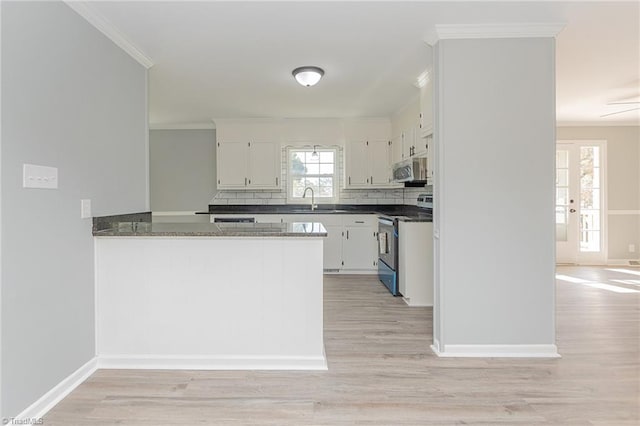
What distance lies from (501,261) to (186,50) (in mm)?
2995

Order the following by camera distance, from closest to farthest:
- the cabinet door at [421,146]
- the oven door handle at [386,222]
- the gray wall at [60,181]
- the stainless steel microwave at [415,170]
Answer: the gray wall at [60,181] → the cabinet door at [421,146] → the stainless steel microwave at [415,170] → the oven door handle at [386,222]

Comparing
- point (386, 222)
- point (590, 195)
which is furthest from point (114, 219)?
point (590, 195)

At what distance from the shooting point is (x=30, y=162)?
1924 mm

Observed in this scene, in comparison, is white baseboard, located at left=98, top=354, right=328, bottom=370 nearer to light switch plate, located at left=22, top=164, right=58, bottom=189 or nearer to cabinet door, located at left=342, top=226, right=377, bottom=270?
light switch plate, located at left=22, top=164, right=58, bottom=189

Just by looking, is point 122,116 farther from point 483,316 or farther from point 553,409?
point 553,409

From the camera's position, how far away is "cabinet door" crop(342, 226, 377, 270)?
5.59 meters

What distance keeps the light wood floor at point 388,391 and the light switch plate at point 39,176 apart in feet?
4.02

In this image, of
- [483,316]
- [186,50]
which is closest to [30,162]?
[186,50]

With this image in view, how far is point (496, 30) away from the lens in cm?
267

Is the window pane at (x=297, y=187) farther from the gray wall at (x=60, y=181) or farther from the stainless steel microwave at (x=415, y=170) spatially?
the gray wall at (x=60, y=181)

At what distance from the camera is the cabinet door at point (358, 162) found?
19.4 ft

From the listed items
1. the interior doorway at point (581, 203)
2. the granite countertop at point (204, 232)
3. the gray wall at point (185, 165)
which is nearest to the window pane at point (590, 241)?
the interior doorway at point (581, 203)

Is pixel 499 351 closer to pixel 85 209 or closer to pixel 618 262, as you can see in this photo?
pixel 85 209

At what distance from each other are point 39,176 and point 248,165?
398cm
